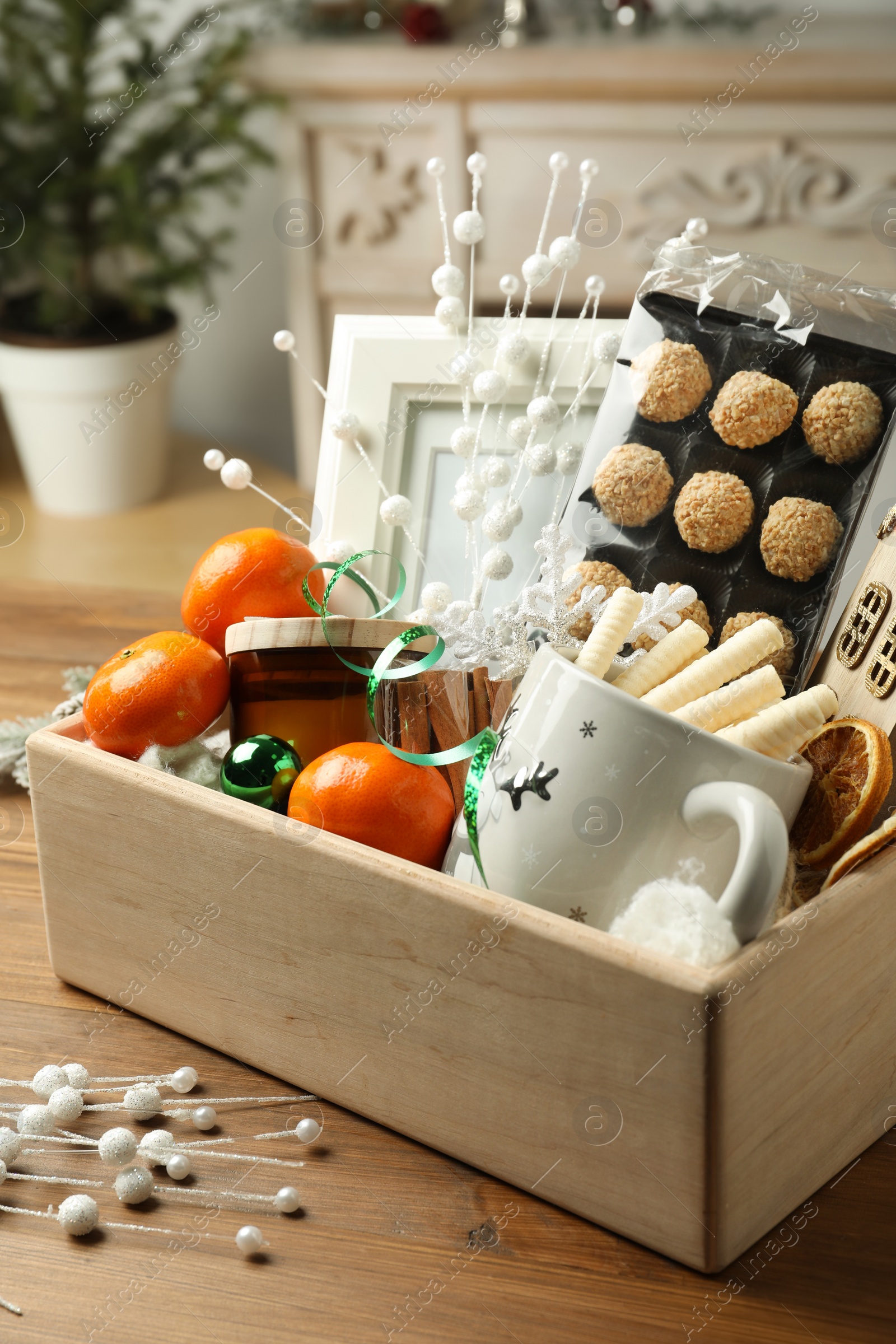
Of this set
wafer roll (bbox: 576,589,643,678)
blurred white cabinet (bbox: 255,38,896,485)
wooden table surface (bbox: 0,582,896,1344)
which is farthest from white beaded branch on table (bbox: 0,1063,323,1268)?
blurred white cabinet (bbox: 255,38,896,485)

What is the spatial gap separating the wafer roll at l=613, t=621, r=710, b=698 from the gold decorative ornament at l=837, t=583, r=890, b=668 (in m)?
0.09

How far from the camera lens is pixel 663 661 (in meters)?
0.61

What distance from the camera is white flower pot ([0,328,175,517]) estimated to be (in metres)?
2.02

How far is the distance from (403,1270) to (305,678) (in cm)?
31

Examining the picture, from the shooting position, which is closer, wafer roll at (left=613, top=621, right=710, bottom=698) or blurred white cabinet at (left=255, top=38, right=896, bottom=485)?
wafer roll at (left=613, top=621, right=710, bottom=698)

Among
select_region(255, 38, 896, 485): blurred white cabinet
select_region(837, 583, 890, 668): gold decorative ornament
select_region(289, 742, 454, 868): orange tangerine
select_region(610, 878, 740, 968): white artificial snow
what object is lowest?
select_region(289, 742, 454, 868): orange tangerine

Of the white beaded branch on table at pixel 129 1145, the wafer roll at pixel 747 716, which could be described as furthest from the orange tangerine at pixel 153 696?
the wafer roll at pixel 747 716

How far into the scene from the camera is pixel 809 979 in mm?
500

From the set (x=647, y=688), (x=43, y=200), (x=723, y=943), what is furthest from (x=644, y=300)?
(x=43, y=200)

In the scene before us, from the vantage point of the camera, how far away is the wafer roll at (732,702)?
1.88 feet

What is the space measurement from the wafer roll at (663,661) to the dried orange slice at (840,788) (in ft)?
0.25

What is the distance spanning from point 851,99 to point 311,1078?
1881 millimetres

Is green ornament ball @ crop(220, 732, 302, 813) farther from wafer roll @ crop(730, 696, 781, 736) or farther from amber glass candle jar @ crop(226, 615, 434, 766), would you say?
wafer roll @ crop(730, 696, 781, 736)

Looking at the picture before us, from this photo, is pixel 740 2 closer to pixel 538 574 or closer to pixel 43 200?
pixel 43 200
